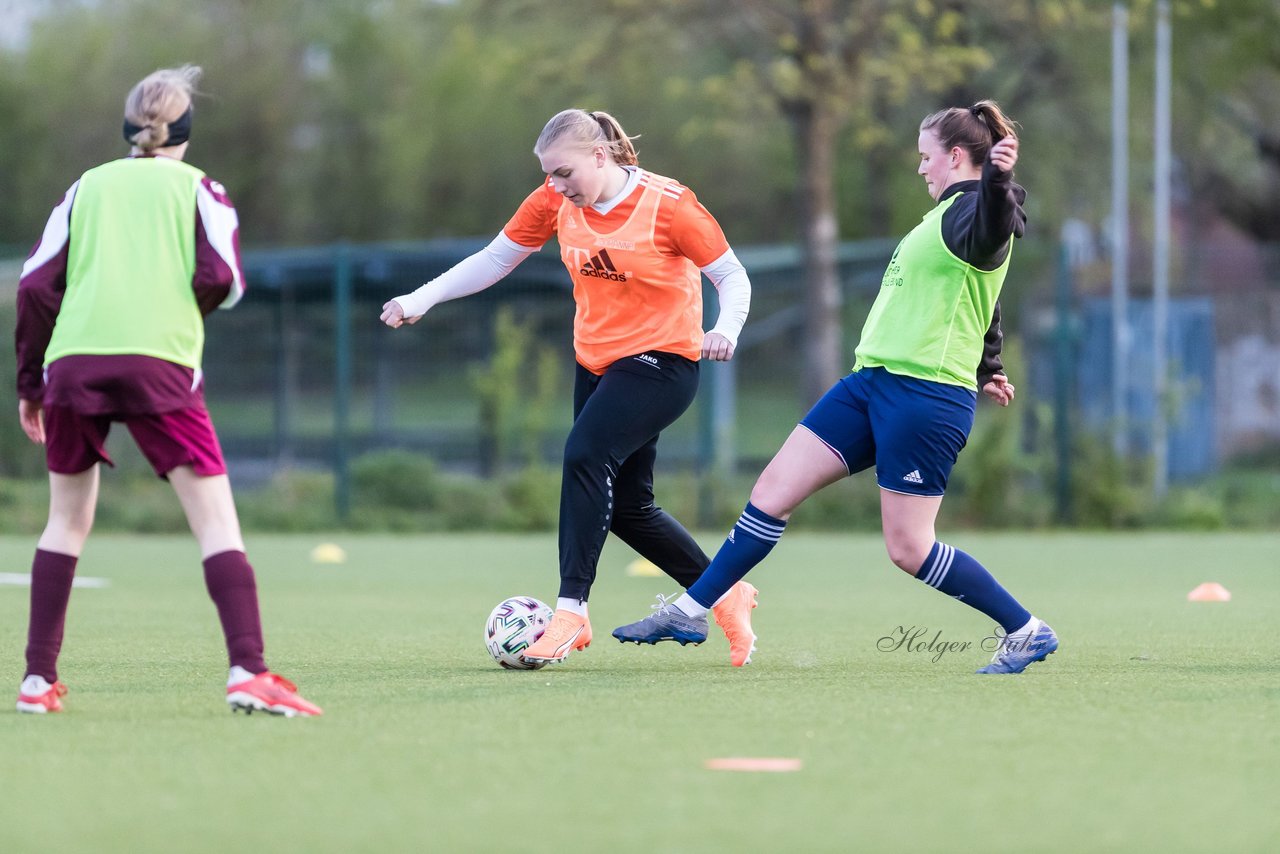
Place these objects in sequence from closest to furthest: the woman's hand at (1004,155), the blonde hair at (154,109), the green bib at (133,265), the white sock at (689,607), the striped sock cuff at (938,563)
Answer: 1. the green bib at (133,265)
2. the blonde hair at (154,109)
3. the woman's hand at (1004,155)
4. the striped sock cuff at (938,563)
5. the white sock at (689,607)

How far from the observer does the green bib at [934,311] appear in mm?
6004

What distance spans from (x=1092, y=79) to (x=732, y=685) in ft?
70.3

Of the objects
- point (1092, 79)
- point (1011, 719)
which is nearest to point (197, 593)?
point (1011, 719)

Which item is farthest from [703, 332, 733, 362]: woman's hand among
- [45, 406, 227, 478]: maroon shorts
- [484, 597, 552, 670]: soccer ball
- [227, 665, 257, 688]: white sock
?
[227, 665, 257, 688]: white sock

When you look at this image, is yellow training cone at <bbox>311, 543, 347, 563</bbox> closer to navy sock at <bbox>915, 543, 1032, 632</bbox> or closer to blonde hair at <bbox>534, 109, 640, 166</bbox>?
blonde hair at <bbox>534, 109, 640, 166</bbox>

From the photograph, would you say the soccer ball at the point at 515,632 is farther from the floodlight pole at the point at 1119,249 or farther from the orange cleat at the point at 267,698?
the floodlight pole at the point at 1119,249

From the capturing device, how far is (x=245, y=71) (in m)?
33.2

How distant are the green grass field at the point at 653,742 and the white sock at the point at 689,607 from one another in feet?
0.67

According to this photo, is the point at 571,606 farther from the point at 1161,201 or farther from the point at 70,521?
the point at 1161,201

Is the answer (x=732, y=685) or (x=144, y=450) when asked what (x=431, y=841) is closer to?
(x=144, y=450)

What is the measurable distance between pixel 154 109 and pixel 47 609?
1.41 meters

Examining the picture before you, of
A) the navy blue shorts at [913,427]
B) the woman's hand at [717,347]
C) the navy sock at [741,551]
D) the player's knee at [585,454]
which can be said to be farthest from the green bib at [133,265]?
the navy blue shorts at [913,427]

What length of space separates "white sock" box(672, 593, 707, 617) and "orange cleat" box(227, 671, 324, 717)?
1.69 meters

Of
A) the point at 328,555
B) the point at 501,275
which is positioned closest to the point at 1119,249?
the point at 328,555
